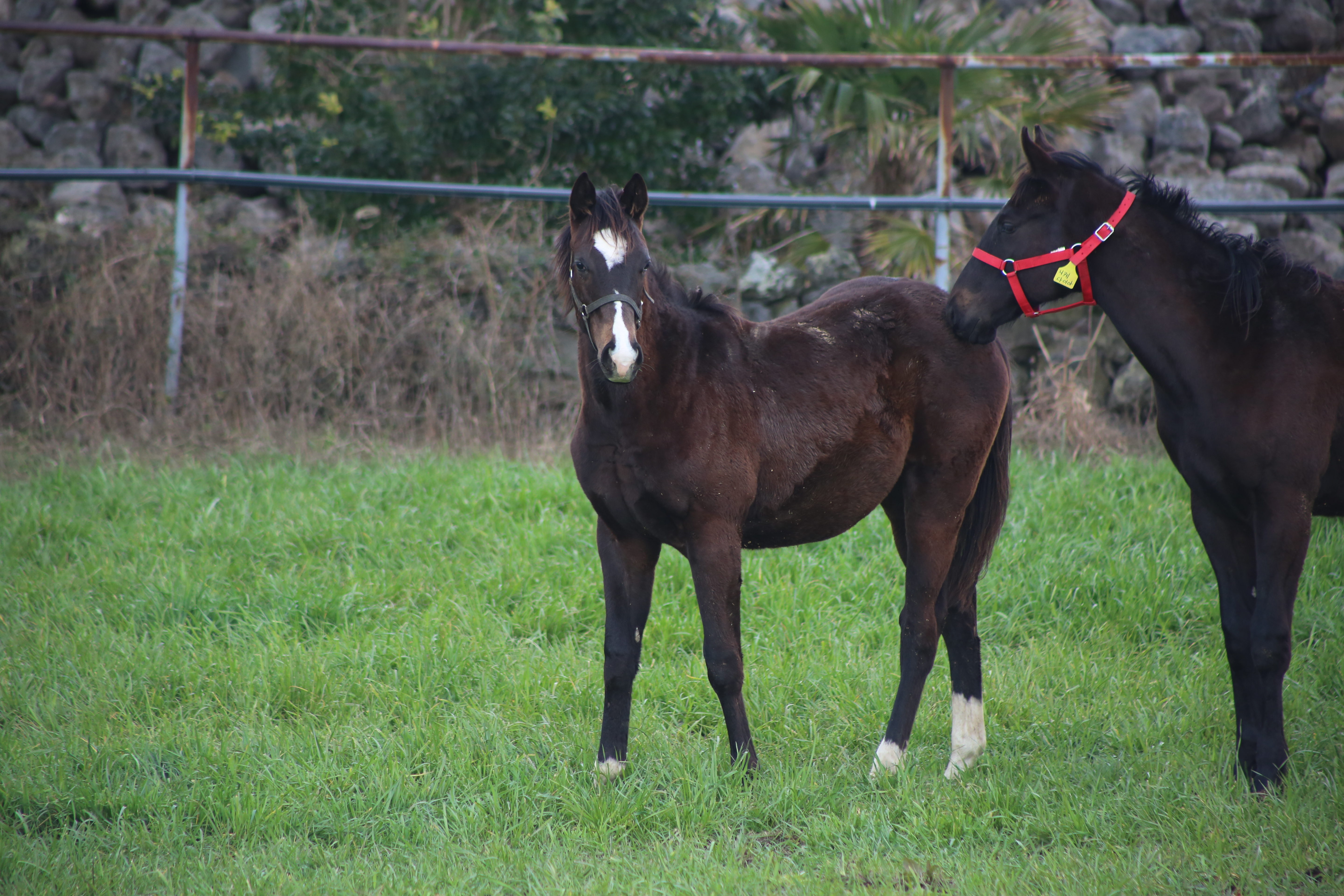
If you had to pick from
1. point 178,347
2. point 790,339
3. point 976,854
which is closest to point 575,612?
point 790,339

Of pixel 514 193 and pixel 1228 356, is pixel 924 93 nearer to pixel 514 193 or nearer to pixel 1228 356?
pixel 514 193

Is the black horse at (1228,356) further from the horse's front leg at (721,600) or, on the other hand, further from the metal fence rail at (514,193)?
the metal fence rail at (514,193)

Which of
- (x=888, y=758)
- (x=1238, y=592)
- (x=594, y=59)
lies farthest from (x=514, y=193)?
(x=1238, y=592)

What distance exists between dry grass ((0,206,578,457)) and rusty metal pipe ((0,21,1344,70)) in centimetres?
147

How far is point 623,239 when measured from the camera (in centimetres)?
345

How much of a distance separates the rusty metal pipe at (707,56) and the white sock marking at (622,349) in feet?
16.7

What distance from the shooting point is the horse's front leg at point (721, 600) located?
3592 mm

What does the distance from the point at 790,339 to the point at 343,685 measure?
2.54 m

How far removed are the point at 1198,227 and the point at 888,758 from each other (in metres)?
2.38

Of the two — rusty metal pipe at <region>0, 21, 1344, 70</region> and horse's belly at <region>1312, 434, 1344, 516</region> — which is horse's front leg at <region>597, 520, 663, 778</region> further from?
rusty metal pipe at <region>0, 21, 1344, 70</region>

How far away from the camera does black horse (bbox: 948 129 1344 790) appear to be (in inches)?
139

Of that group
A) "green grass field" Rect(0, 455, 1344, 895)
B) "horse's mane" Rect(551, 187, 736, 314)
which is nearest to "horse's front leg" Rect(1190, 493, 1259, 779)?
"green grass field" Rect(0, 455, 1344, 895)

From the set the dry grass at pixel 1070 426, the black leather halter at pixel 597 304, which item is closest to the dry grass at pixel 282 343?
the dry grass at pixel 1070 426

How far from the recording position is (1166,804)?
11.7 feet
